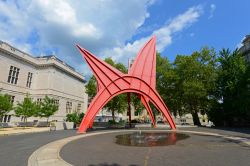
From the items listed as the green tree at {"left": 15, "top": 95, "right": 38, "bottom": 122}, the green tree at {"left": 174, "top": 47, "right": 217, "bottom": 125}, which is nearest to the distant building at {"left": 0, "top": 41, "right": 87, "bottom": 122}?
the green tree at {"left": 15, "top": 95, "right": 38, "bottom": 122}

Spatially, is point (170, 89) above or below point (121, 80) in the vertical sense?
above

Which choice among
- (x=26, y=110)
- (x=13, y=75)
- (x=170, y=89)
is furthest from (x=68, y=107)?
(x=170, y=89)

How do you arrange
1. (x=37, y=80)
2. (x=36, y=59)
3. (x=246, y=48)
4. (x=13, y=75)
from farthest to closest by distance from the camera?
(x=36, y=59) → (x=37, y=80) → (x=246, y=48) → (x=13, y=75)

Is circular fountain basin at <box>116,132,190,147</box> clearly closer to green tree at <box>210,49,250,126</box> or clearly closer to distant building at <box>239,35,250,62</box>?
green tree at <box>210,49,250,126</box>

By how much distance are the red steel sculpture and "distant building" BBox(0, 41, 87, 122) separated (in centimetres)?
2684

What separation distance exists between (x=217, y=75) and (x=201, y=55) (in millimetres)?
5677

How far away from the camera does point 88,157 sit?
33.2ft

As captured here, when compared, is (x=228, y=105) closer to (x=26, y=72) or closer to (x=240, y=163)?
(x=240, y=163)

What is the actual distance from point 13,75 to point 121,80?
31.5m

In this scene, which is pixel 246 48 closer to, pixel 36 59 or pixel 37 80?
pixel 36 59

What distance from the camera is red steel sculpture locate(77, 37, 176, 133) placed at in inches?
938

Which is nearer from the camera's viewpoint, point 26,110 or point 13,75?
point 26,110

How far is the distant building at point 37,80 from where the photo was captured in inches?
1691

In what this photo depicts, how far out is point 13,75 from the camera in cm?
4547
